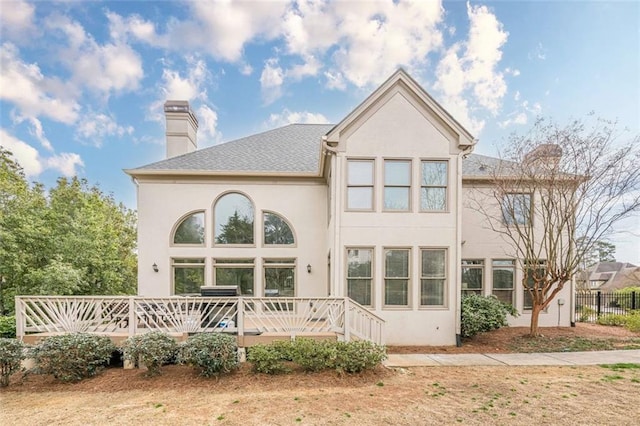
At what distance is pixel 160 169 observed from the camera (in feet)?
36.0

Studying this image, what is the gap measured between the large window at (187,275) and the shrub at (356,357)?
21.8 feet

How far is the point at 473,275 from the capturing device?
11359 millimetres

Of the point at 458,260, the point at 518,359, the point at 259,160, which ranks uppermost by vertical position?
the point at 259,160

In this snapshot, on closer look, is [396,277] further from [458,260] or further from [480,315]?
[480,315]

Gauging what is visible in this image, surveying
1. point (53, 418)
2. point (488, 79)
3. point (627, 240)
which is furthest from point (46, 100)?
point (627, 240)

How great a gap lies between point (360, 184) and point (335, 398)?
572 centimetres

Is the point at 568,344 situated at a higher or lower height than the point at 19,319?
lower

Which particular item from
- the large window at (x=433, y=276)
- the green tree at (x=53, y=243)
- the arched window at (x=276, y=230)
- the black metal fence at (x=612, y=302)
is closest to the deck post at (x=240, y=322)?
the arched window at (x=276, y=230)

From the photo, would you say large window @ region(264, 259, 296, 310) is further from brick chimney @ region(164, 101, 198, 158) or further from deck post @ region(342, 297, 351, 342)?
brick chimney @ region(164, 101, 198, 158)

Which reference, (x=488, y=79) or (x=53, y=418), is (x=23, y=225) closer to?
(x=53, y=418)

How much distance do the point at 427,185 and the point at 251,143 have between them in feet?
24.2

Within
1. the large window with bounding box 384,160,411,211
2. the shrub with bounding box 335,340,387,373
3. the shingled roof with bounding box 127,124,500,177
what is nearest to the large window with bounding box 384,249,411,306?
the large window with bounding box 384,160,411,211

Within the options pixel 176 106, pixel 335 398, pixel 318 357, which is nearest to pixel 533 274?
pixel 318 357

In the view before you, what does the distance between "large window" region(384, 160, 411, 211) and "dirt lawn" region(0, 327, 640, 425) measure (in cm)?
440
